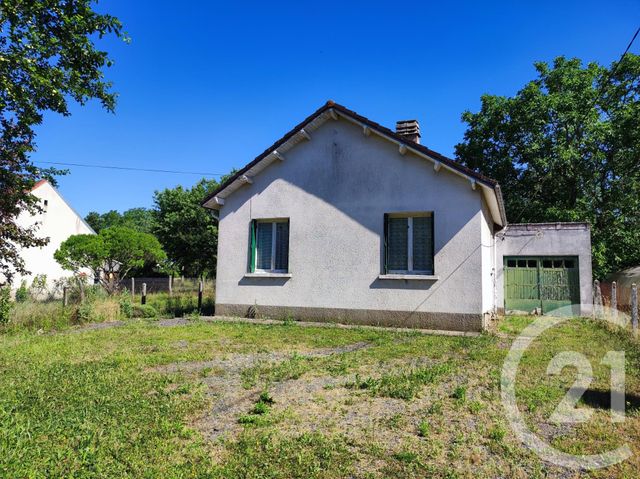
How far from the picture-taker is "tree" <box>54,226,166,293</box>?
793 inches

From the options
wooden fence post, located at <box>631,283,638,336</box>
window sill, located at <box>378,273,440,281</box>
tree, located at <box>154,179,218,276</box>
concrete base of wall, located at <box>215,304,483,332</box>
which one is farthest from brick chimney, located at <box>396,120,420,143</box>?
tree, located at <box>154,179,218,276</box>

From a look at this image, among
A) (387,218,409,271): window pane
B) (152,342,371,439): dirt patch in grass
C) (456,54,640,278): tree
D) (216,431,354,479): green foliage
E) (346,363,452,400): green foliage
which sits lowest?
(216,431,354,479): green foliage

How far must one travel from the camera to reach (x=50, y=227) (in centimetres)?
3008

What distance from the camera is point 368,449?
3572mm

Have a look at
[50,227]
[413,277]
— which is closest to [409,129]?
[413,277]

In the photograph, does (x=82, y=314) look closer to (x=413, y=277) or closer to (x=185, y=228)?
(x=413, y=277)

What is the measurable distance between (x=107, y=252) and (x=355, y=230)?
14.8 m

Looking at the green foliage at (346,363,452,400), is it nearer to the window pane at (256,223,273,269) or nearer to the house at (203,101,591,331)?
the house at (203,101,591,331)

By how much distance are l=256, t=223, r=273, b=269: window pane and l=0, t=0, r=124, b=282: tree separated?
20.2 feet

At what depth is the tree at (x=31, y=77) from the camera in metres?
11.2

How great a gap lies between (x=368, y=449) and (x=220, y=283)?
9745 mm

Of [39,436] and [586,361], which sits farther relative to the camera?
[586,361]

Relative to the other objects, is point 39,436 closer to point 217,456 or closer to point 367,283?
point 217,456

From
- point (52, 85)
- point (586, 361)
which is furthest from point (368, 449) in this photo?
point (52, 85)
